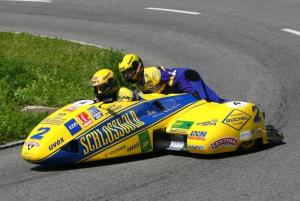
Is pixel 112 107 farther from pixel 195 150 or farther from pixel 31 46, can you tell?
pixel 31 46

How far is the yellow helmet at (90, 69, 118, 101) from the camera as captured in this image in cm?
1025

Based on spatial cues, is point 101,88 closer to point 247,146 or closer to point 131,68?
point 131,68

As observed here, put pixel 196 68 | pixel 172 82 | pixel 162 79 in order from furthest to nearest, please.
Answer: pixel 196 68 < pixel 172 82 < pixel 162 79

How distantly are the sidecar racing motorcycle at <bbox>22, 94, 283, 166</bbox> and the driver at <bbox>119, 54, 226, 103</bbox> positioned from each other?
34cm

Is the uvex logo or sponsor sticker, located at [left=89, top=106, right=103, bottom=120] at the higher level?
sponsor sticker, located at [left=89, top=106, right=103, bottom=120]

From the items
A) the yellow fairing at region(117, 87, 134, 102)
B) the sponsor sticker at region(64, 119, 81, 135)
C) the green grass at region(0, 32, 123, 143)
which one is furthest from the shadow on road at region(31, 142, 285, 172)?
the green grass at region(0, 32, 123, 143)

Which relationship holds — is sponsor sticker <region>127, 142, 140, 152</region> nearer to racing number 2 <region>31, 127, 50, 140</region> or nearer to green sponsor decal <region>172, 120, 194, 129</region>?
green sponsor decal <region>172, 120, 194, 129</region>

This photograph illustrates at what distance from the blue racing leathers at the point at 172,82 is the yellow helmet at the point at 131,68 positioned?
0.56 ft

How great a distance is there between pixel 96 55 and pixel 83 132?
6.89m

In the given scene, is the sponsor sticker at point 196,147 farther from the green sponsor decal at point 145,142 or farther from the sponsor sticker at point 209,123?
the green sponsor decal at point 145,142

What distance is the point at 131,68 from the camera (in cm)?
1090

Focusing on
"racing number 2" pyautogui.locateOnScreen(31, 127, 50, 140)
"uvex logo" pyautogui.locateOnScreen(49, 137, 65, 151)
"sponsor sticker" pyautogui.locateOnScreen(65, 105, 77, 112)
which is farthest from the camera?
"sponsor sticker" pyautogui.locateOnScreen(65, 105, 77, 112)

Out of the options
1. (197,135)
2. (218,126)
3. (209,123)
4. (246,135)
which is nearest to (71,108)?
(197,135)

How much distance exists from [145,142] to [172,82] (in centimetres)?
140
